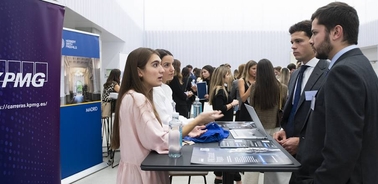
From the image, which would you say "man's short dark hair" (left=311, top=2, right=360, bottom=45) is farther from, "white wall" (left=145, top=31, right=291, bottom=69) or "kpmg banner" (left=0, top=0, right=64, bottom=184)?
"white wall" (left=145, top=31, right=291, bottom=69)

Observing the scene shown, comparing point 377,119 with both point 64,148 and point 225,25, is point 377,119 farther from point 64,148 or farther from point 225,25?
point 225,25

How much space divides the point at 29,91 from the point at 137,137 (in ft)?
2.36

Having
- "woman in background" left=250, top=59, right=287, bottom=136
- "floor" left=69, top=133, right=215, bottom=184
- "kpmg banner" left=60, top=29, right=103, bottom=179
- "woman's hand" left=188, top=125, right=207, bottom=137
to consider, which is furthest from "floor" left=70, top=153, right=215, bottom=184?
"woman's hand" left=188, top=125, right=207, bottom=137

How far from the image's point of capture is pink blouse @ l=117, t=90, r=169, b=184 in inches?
60.9

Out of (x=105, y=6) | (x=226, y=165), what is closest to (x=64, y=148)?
(x=226, y=165)

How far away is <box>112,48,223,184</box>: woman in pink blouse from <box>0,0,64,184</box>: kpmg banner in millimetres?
495

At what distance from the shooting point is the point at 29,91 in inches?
69.6

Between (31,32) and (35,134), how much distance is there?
60cm

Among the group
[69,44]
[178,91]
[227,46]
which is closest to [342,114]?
[178,91]

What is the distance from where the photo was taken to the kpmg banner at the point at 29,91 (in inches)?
63.2

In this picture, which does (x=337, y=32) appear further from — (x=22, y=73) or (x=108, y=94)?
(x=108, y=94)

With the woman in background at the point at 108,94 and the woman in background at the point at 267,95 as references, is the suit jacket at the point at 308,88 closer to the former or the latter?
the woman in background at the point at 267,95

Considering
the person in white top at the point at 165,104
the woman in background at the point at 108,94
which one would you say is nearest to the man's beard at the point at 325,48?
the person in white top at the point at 165,104

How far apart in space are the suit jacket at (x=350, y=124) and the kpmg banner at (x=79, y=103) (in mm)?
2959
